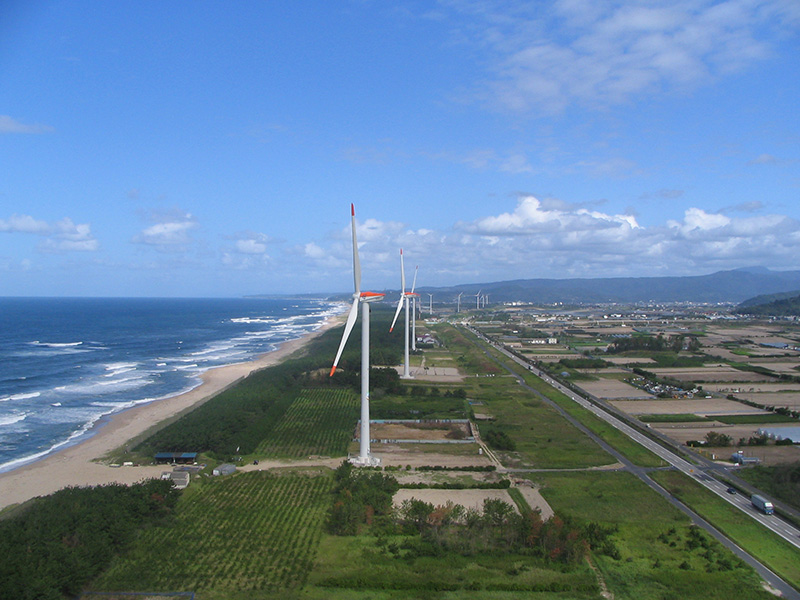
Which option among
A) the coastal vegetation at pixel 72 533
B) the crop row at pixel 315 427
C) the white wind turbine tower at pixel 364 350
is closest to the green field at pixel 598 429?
the white wind turbine tower at pixel 364 350

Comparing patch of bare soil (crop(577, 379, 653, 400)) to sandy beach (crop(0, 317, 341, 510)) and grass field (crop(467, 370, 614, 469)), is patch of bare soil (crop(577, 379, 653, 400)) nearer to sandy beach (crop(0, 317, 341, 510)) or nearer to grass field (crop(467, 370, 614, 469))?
grass field (crop(467, 370, 614, 469))

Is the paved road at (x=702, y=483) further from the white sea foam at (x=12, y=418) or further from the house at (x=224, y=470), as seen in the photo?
the white sea foam at (x=12, y=418)

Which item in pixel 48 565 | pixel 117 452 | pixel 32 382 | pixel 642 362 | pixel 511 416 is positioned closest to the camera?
pixel 48 565

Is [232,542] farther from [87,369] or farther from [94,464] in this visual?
[87,369]

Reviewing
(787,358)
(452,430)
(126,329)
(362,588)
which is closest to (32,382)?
(452,430)

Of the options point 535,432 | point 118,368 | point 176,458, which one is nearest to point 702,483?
point 535,432

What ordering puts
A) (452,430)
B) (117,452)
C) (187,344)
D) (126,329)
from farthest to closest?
(126,329) → (187,344) → (452,430) → (117,452)

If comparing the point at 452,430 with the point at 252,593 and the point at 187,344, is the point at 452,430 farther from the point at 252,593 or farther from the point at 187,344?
the point at 187,344
